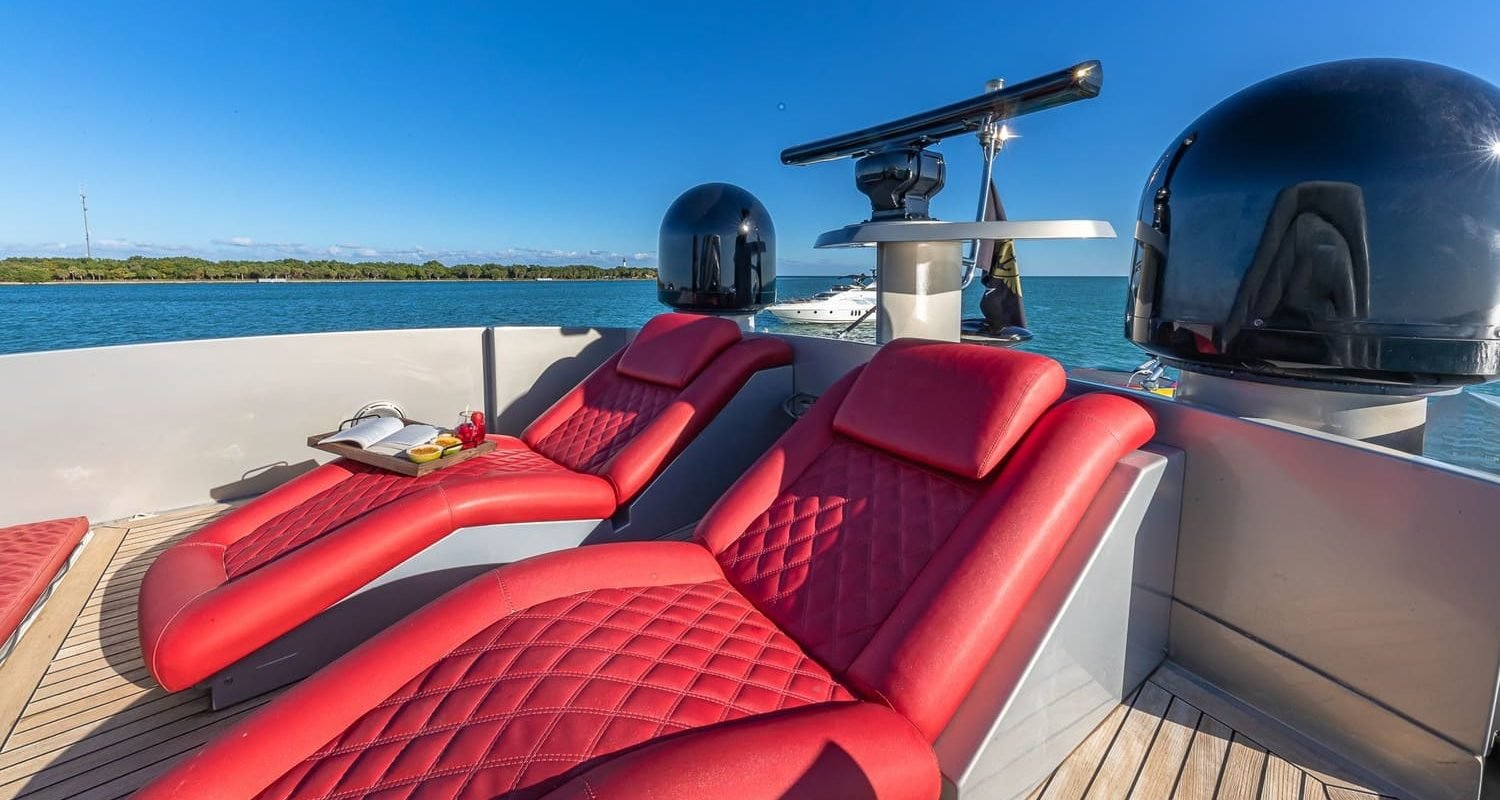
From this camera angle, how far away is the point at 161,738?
1.55 meters

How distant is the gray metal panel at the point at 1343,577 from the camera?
114 centimetres

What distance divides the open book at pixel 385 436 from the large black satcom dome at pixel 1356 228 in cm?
260

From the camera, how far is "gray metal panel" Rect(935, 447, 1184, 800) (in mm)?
1161

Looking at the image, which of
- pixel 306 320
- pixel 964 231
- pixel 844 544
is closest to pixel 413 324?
pixel 306 320

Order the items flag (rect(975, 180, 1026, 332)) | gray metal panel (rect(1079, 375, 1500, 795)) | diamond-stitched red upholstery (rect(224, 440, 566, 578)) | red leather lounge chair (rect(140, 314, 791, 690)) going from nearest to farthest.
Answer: gray metal panel (rect(1079, 375, 1500, 795)) → red leather lounge chair (rect(140, 314, 791, 690)) → diamond-stitched red upholstery (rect(224, 440, 566, 578)) → flag (rect(975, 180, 1026, 332))

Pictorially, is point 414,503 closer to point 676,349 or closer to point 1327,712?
point 676,349

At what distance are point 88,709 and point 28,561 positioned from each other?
68cm

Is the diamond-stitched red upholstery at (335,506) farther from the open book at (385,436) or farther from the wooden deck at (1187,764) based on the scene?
the wooden deck at (1187,764)

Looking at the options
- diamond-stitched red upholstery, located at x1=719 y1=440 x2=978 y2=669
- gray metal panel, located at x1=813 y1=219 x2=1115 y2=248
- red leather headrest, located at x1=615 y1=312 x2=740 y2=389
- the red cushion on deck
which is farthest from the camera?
red leather headrest, located at x1=615 y1=312 x2=740 y2=389

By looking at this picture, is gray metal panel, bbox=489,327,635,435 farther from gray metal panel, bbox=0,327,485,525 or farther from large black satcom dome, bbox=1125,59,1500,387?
large black satcom dome, bbox=1125,59,1500,387

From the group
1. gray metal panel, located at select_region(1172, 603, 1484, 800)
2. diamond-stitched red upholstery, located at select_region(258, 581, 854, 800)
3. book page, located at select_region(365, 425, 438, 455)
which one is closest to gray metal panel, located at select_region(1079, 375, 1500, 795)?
gray metal panel, located at select_region(1172, 603, 1484, 800)

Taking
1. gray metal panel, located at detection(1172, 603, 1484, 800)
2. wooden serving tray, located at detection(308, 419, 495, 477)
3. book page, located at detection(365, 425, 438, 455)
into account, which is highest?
book page, located at detection(365, 425, 438, 455)

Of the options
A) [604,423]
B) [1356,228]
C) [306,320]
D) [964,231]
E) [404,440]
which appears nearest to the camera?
[1356,228]

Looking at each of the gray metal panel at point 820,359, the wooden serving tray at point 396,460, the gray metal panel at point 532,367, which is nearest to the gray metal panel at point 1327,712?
the gray metal panel at point 820,359
